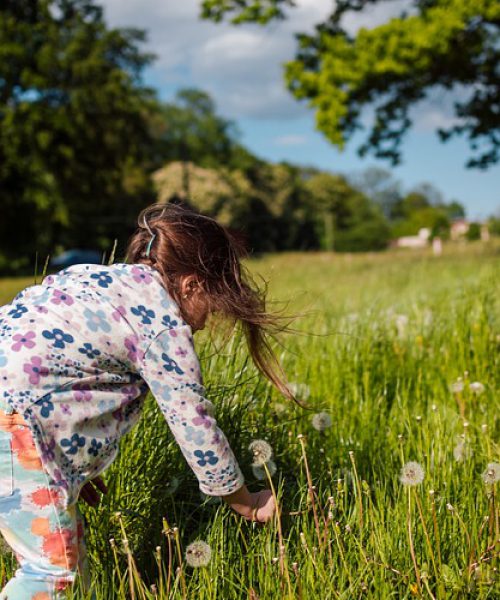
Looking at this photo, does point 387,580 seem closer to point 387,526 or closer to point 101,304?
point 387,526

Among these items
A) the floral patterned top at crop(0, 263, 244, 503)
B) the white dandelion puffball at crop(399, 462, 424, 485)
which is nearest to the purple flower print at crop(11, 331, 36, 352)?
the floral patterned top at crop(0, 263, 244, 503)

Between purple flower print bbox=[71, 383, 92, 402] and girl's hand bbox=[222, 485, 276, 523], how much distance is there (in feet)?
1.51

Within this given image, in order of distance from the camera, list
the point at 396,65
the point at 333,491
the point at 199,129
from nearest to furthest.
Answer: the point at 333,491 → the point at 396,65 → the point at 199,129

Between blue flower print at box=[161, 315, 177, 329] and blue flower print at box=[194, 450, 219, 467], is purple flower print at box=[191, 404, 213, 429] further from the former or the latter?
blue flower print at box=[161, 315, 177, 329]

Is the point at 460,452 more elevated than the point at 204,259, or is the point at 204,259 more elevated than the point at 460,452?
the point at 204,259

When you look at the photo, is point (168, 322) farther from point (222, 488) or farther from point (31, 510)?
point (31, 510)

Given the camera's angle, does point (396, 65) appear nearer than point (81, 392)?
No

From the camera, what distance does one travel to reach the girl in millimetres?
1806

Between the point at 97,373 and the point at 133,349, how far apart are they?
113 millimetres

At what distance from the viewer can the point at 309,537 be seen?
2.11 metres

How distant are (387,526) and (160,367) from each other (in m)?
0.80

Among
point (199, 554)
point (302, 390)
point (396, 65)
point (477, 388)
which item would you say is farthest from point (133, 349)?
point (396, 65)

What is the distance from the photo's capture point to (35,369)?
1.82 meters

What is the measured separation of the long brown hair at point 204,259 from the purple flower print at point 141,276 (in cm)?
6
